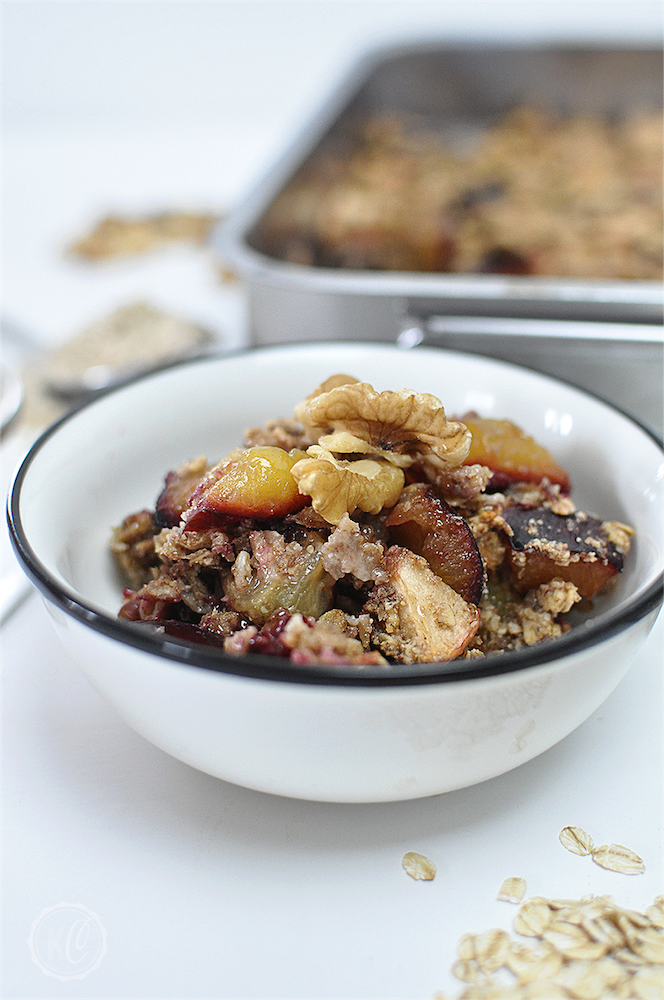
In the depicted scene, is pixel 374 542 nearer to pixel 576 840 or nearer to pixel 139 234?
pixel 576 840

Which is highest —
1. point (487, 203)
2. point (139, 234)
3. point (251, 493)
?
point (251, 493)

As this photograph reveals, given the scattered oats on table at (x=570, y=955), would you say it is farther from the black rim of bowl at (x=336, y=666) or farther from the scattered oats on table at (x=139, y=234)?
the scattered oats on table at (x=139, y=234)

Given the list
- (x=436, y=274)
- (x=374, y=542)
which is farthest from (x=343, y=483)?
(x=436, y=274)

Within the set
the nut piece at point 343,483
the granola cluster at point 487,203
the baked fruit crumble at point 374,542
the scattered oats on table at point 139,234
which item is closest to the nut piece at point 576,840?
the baked fruit crumble at point 374,542

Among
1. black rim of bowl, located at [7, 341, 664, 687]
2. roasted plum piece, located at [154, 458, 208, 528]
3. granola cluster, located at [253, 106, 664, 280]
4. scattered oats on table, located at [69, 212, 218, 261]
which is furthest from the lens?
scattered oats on table, located at [69, 212, 218, 261]

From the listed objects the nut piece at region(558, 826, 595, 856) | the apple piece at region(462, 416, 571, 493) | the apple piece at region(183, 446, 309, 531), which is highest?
the apple piece at region(183, 446, 309, 531)

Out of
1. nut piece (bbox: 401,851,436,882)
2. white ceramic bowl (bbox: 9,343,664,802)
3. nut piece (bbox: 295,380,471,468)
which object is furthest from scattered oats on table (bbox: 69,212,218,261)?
nut piece (bbox: 401,851,436,882)

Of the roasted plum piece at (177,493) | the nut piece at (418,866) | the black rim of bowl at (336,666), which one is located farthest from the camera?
the roasted plum piece at (177,493)

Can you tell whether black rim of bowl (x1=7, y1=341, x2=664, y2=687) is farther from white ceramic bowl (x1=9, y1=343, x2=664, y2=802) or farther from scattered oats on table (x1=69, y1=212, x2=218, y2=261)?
scattered oats on table (x1=69, y1=212, x2=218, y2=261)
